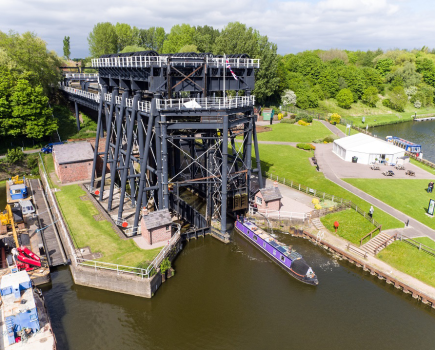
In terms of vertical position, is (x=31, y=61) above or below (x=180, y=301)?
above

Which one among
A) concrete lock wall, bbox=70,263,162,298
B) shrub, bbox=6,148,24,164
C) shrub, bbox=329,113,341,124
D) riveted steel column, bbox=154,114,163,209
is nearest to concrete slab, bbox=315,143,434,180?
riveted steel column, bbox=154,114,163,209

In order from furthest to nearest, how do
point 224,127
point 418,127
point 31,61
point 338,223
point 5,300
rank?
point 418,127, point 31,61, point 338,223, point 224,127, point 5,300

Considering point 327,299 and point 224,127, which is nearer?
point 327,299

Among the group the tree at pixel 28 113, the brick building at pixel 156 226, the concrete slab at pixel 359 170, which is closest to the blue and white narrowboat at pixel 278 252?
the brick building at pixel 156 226

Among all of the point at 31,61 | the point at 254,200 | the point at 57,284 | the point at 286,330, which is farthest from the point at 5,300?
the point at 31,61

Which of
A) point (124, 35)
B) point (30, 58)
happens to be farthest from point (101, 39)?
point (30, 58)

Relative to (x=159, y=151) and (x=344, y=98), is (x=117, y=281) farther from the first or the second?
(x=344, y=98)

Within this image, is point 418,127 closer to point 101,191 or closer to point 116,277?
point 101,191
